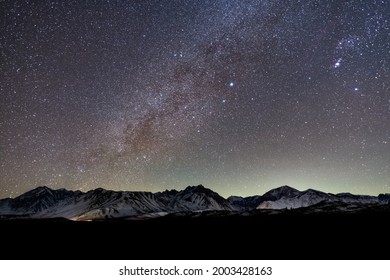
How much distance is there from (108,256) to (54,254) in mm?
5958

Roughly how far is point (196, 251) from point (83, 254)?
494 inches

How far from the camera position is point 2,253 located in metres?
31.2

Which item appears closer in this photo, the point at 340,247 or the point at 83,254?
the point at 83,254

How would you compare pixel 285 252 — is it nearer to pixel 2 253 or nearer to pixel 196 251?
pixel 196 251
